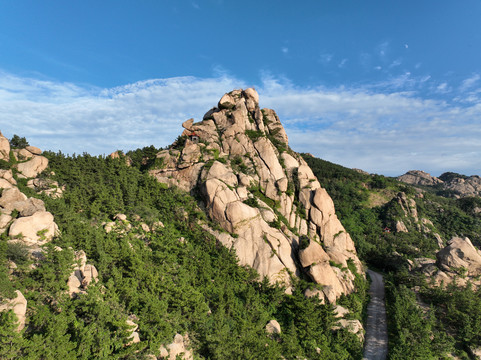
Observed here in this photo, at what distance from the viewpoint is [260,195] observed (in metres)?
50.5

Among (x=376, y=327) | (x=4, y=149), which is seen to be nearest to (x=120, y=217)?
(x=4, y=149)

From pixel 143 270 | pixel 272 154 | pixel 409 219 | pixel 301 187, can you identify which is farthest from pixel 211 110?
pixel 409 219

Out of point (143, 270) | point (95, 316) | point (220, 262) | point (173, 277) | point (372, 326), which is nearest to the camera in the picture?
point (95, 316)

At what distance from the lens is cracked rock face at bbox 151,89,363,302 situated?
41125 mm

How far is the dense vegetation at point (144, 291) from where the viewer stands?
19.1m

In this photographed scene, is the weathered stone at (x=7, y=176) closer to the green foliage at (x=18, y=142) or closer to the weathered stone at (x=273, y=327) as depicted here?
the green foliage at (x=18, y=142)

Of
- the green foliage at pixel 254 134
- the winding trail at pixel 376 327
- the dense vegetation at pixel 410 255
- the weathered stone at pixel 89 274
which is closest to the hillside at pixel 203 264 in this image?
the weathered stone at pixel 89 274

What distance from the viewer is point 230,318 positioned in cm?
2938

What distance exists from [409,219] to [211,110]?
96.9m

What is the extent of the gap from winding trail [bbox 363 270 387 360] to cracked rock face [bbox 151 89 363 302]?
20.3 feet

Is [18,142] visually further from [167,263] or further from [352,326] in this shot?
[352,326]

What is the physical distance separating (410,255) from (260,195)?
2081 inches

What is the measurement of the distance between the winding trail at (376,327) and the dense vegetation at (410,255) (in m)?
1.34

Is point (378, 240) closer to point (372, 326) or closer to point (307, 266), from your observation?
point (372, 326)
